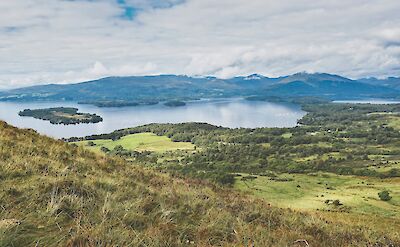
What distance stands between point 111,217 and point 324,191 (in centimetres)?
9026

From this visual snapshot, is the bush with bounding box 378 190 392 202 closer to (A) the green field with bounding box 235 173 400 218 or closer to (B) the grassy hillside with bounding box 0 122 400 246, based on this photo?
(A) the green field with bounding box 235 173 400 218

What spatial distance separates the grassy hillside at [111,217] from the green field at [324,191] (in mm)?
50850

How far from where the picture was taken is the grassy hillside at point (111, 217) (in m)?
6.16

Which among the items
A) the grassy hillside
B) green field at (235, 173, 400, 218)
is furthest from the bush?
the grassy hillside

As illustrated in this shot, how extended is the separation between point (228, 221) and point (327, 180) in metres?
117

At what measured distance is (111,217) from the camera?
761cm

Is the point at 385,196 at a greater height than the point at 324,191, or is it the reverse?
the point at 385,196

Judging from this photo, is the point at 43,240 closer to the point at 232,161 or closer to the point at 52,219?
the point at 52,219

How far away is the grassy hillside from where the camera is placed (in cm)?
616

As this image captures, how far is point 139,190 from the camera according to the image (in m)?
11.1

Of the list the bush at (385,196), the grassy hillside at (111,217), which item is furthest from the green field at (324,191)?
the grassy hillside at (111,217)

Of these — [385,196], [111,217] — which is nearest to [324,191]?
[385,196]

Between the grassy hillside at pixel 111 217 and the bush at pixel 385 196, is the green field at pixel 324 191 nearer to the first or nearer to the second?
the bush at pixel 385 196

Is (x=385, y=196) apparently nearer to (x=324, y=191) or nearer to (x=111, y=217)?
(x=324, y=191)
